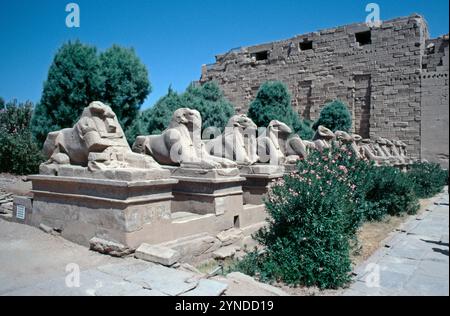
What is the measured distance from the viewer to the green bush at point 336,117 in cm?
1867

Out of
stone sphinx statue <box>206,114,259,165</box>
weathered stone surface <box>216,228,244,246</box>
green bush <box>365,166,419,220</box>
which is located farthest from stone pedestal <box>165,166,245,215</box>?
green bush <box>365,166,419,220</box>

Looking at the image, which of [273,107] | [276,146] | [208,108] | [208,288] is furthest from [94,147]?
[273,107]

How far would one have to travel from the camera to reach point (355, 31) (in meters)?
19.8

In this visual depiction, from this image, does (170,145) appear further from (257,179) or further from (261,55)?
(261,55)

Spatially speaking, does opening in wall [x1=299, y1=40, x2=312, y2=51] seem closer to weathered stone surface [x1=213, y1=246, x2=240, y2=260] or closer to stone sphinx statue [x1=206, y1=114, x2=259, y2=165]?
stone sphinx statue [x1=206, y1=114, x2=259, y2=165]

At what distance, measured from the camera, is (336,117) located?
18.7 meters

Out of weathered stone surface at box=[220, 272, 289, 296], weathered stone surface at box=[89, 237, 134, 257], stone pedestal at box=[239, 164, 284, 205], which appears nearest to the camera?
weathered stone surface at box=[220, 272, 289, 296]

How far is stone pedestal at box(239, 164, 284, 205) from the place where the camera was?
21.2 feet

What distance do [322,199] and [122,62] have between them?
443 inches

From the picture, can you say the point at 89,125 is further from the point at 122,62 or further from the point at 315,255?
the point at 122,62

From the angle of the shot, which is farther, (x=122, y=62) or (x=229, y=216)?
(x=122, y=62)

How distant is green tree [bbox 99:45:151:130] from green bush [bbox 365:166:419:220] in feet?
30.9

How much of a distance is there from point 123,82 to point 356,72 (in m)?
13.1
